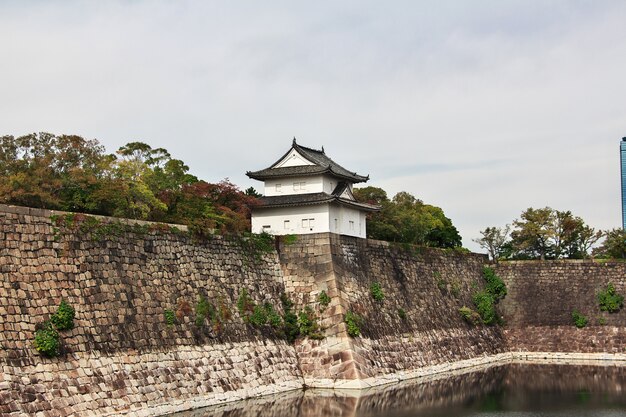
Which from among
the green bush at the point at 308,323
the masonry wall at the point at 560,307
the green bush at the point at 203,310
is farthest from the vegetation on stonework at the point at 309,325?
the masonry wall at the point at 560,307

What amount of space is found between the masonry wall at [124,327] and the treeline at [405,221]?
936 inches

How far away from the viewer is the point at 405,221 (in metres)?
55.1

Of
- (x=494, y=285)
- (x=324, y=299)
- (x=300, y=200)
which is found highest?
(x=300, y=200)

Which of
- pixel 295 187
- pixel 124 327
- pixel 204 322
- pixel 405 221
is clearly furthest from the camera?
pixel 405 221

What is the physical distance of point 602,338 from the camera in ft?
152

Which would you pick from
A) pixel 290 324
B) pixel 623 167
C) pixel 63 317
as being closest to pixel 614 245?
pixel 290 324

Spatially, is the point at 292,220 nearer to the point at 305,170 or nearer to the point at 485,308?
the point at 305,170

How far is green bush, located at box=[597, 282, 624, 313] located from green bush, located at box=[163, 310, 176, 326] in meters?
29.7

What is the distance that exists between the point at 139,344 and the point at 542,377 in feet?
69.1

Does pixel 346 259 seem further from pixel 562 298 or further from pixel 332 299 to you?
pixel 562 298

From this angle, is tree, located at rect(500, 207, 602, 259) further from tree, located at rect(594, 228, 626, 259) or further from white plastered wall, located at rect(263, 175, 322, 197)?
white plastered wall, located at rect(263, 175, 322, 197)

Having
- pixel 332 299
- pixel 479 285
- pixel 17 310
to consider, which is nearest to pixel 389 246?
pixel 332 299

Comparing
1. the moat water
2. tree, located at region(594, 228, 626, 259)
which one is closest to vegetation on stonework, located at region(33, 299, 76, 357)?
the moat water

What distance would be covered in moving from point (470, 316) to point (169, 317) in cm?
2277
